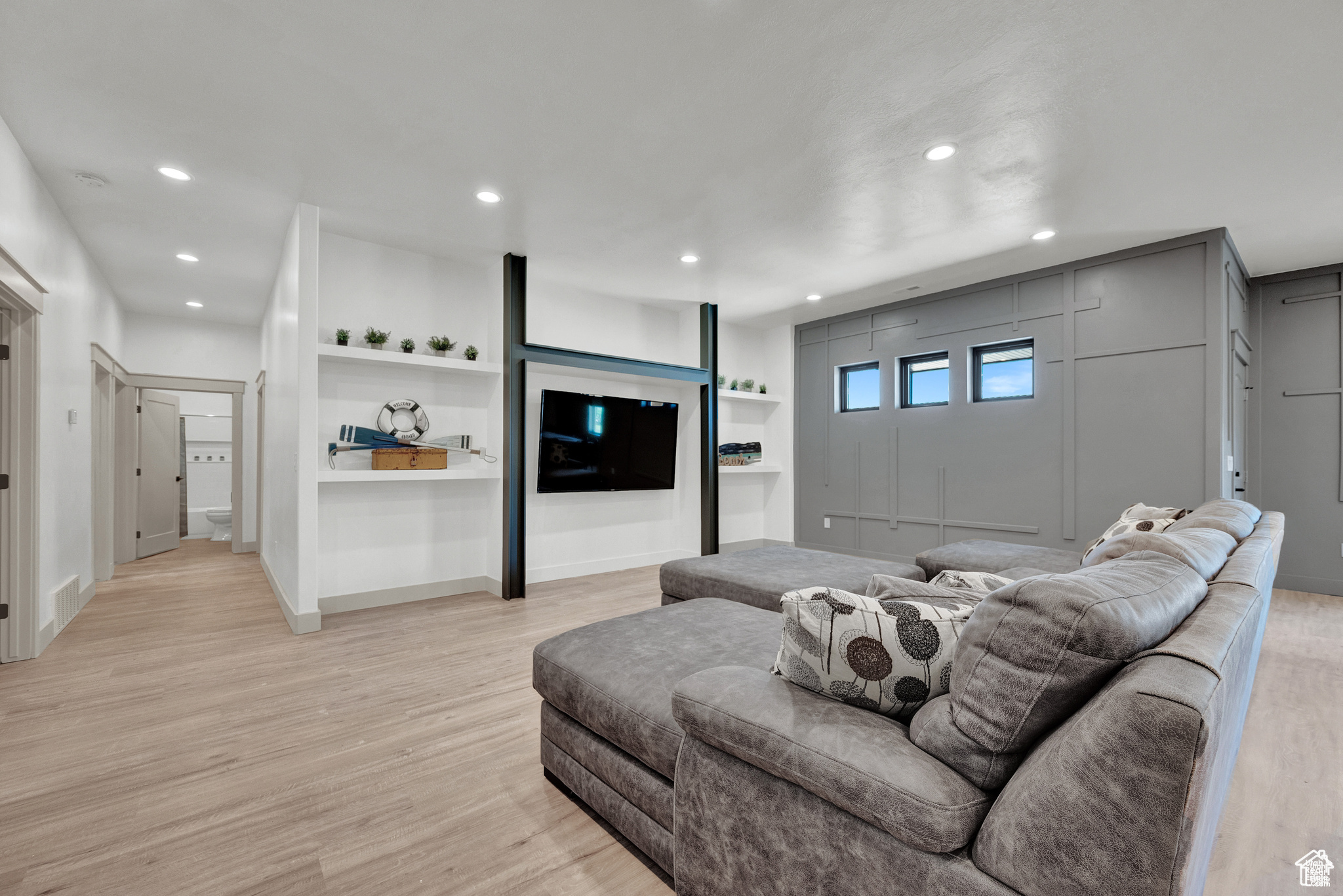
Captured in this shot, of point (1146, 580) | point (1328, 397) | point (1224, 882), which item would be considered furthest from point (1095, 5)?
point (1328, 397)

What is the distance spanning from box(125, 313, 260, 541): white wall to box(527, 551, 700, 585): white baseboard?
3.84 metres

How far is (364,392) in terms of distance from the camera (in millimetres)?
4285

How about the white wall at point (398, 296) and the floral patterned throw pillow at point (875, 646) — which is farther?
the white wall at point (398, 296)

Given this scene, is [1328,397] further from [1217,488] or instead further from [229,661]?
[229,661]

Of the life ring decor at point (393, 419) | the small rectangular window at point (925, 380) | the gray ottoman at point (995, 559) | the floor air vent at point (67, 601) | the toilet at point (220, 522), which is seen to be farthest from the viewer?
the toilet at point (220, 522)

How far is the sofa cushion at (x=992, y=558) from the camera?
3.20 m

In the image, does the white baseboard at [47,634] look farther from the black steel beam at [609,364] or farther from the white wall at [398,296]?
the black steel beam at [609,364]

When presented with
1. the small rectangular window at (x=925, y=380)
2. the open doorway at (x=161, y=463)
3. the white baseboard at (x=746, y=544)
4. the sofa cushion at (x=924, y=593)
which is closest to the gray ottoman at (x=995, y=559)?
the sofa cushion at (x=924, y=593)

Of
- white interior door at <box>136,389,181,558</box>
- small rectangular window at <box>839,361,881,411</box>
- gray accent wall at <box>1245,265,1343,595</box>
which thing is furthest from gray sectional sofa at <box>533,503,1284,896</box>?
white interior door at <box>136,389,181,558</box>

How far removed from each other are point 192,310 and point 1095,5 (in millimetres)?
7553

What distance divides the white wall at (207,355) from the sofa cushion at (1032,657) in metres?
7.62

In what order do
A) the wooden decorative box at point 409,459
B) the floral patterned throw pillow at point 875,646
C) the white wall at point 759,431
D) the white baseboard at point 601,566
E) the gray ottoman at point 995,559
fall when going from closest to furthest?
the floral patterned throw pillow at point 875,646
the gray ottoman at point 995,559
the wooden decorative box at point 409,459
the white baseboard at point 601,566
the white wall at point 759,431

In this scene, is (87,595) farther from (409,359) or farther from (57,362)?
(409,359)

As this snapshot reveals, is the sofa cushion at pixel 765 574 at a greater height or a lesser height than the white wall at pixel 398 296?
lesser
